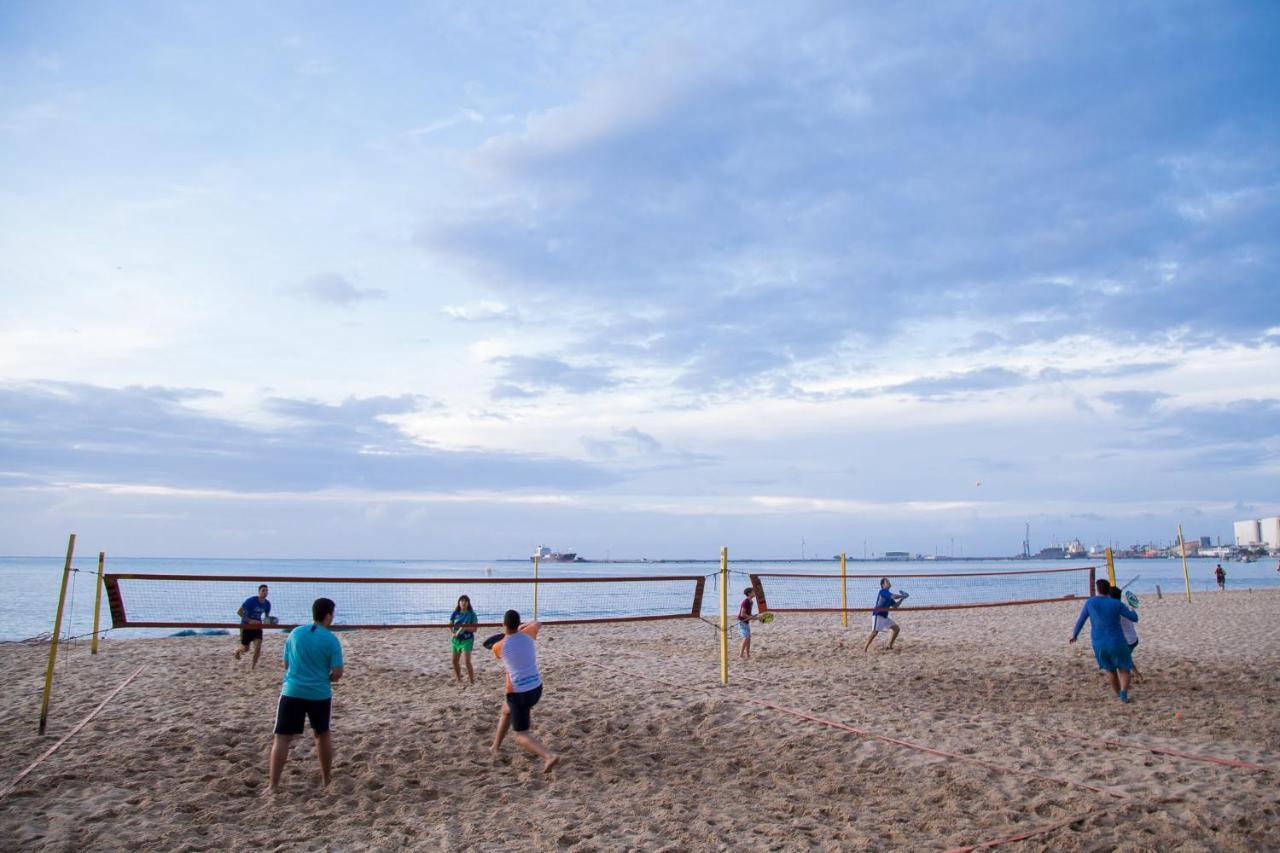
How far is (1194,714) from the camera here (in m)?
8.55

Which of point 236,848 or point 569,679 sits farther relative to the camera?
point 569,679

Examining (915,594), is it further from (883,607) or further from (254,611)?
(254,611)

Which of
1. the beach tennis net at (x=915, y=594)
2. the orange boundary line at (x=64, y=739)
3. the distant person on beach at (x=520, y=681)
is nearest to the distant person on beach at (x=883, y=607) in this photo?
the beach tennis net at (x=915, y=594)

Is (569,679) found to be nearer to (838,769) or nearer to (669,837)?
(838,769)

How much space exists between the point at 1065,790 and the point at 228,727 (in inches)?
282

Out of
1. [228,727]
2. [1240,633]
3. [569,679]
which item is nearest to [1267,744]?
[569,679]

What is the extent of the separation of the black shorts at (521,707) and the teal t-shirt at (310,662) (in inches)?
56.9

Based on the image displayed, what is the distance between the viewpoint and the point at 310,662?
241 inches

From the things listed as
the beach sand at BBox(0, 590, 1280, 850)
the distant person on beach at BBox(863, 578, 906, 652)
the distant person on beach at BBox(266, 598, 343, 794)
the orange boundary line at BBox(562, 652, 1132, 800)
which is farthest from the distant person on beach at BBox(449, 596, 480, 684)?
the distant person on beach at BBox(863, 578, 906, 652)

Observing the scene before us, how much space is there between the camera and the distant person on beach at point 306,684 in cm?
607

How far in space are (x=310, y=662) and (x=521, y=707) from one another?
1698 millimetres

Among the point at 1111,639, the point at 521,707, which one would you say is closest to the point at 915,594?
the point at 1111,639

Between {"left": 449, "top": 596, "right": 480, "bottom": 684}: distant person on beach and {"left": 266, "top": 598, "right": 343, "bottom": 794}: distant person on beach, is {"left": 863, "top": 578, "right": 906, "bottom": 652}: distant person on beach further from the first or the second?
{"left": 266, "top": 598, "right": 343, "bottom": 794}: distant person on beach

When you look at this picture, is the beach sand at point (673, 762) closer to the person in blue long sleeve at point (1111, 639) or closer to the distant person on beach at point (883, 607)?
the person in blue long sleeve at point (1111, 639)
